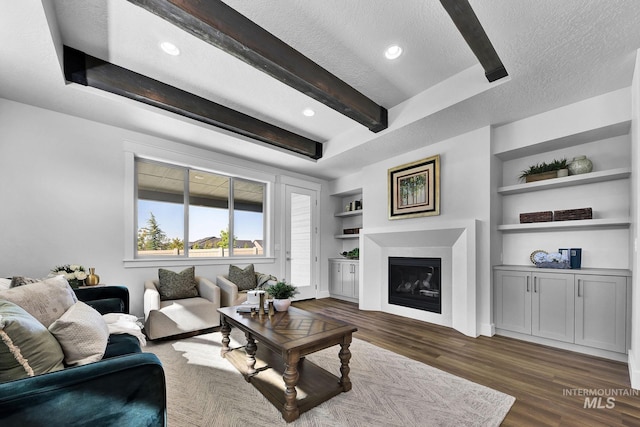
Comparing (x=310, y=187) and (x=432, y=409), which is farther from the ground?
(x=310, y=187)

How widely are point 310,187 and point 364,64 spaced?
3329 mm

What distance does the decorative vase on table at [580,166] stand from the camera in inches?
120

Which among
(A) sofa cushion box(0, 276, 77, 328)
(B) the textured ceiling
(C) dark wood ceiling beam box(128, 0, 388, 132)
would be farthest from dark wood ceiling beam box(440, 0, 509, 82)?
(A) sofa cushion box(0, 276, 77, 328)

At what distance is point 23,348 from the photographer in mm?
1153

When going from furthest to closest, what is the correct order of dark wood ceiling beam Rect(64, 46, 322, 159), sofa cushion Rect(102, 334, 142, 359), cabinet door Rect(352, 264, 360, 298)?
cabinet door Rect(352, 264, 360, 298) < dark wood ceiling beam Rect(64, 46, 322, 159) < sofa cushion Rect(102, 334, 142, 359)

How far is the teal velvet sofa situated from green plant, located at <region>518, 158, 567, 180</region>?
13.9 ft

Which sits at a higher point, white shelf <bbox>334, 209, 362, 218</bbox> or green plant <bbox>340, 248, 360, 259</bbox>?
white shelf <bbox>334, 209, 362, 218</bbox>

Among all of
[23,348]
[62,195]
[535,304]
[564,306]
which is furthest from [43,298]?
[564,306]

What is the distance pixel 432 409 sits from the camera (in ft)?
6.28

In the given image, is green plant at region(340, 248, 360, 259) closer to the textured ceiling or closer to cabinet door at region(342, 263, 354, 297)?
cabinet door at region(342, 263, 354, 297)

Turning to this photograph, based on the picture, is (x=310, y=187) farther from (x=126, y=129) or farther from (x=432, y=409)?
(x=432, y=409)

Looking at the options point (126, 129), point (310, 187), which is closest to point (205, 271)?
point (126, 129)

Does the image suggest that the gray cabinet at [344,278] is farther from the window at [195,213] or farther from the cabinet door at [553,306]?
the cabinet door at [553,306]

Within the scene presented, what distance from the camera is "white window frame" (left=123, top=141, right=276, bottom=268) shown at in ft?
11.9
